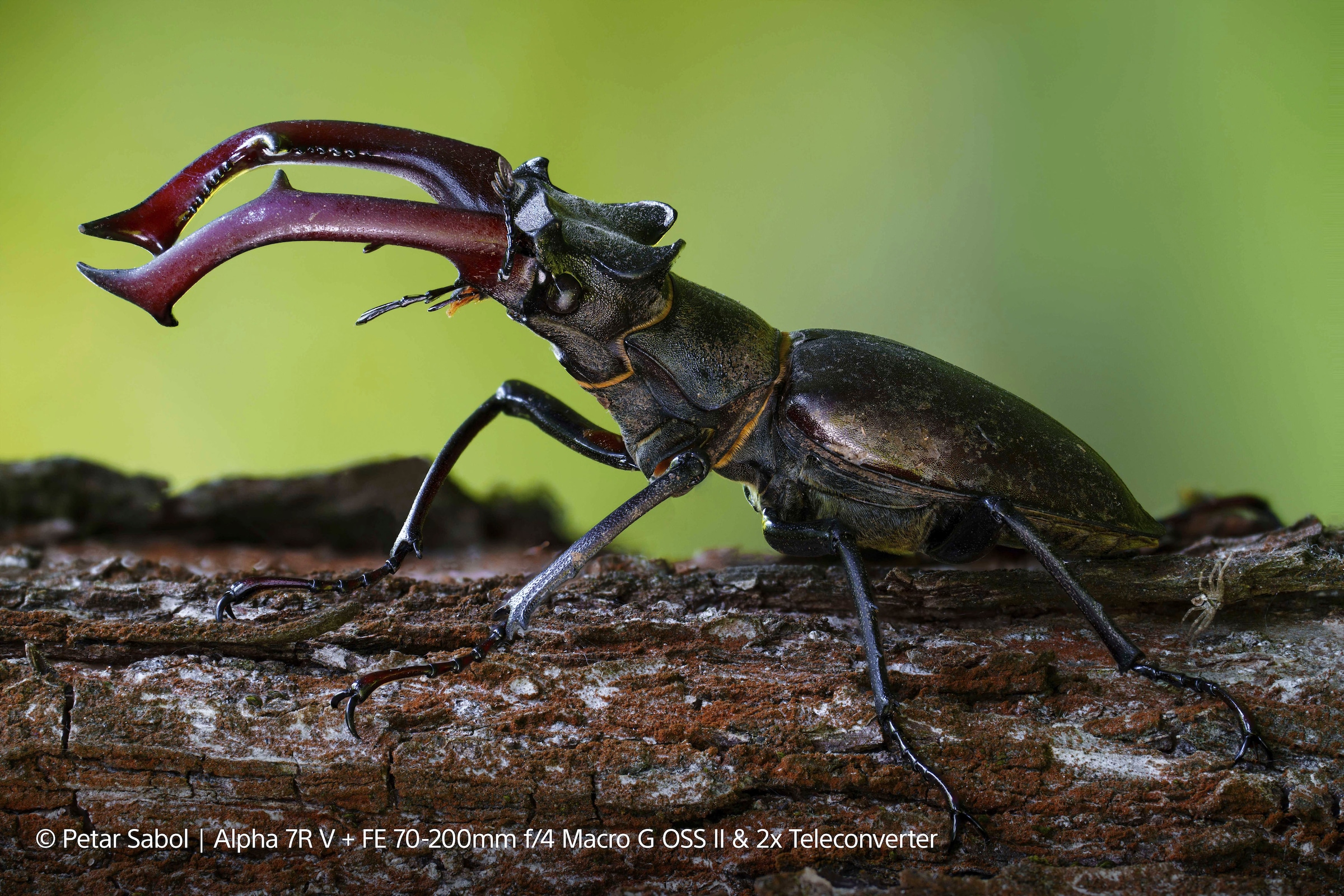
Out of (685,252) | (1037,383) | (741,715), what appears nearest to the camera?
(741,715)

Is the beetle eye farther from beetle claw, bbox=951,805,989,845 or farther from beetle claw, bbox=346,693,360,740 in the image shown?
beetle claw, bbox=951,805,989,845

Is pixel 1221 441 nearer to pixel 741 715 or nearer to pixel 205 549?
pixel 741 715

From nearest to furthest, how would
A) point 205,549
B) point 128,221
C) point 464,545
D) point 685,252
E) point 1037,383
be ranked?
1. point 128,221
2. point 205,549
3. point 464,545
4. point 1037,383
5. point 685,252

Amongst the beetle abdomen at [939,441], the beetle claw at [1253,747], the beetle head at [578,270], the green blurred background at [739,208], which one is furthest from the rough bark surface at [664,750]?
the green blurred background at [739,208]

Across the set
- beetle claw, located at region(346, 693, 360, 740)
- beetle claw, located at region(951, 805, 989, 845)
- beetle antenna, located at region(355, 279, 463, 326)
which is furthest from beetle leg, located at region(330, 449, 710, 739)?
beetle claw, located at region(951, 805, 989, 845)

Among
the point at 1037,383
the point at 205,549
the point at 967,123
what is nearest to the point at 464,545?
the point at 205,549

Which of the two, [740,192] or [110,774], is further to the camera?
[740,192]

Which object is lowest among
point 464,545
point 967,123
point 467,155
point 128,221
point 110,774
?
point 110,774
